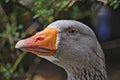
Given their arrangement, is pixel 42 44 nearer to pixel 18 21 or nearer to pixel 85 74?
pixel 85 74

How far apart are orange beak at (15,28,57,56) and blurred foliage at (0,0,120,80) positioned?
0.74 meters

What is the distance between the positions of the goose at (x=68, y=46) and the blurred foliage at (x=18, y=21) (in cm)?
71

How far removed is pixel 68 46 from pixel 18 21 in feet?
4.41

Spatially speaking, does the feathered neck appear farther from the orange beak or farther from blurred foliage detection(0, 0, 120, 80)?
blurred foliage detection(0, 0, 120, 80)

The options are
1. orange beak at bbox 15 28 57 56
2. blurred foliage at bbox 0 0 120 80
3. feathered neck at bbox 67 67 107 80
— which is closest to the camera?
orange beak at bbox 15 28 57 56

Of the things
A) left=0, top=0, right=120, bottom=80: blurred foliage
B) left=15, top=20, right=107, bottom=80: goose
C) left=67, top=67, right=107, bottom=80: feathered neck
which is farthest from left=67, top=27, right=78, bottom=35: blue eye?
left=0, top=0, right=120, bottom=80: blurred foliage

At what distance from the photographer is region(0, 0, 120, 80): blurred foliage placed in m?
2.53

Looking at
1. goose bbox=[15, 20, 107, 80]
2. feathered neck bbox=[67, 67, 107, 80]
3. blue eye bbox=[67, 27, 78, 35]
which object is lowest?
feathered neck bbox=[67, 67, 107, 80]

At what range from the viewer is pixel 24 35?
2781 millimetres

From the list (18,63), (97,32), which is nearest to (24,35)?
(18,63)

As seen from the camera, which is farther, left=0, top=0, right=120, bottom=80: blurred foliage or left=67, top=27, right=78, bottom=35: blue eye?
left=0, top=0, right=120, bottom=80: blurred foliage

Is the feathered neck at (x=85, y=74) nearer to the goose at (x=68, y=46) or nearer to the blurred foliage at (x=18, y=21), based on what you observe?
the goose at (x=68, y=46)

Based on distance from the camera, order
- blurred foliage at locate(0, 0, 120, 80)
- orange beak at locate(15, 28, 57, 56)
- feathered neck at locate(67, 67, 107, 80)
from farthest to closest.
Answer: blurred foliage at locate(0, 0, 120, 80) < feathered neck at locate(67, 67, 107, 80) < orange beak at locate(15, 28, 57, 56)

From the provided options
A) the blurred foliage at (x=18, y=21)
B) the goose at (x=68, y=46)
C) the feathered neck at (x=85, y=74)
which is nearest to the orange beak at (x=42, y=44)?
the goose at (x=68, y=46)
